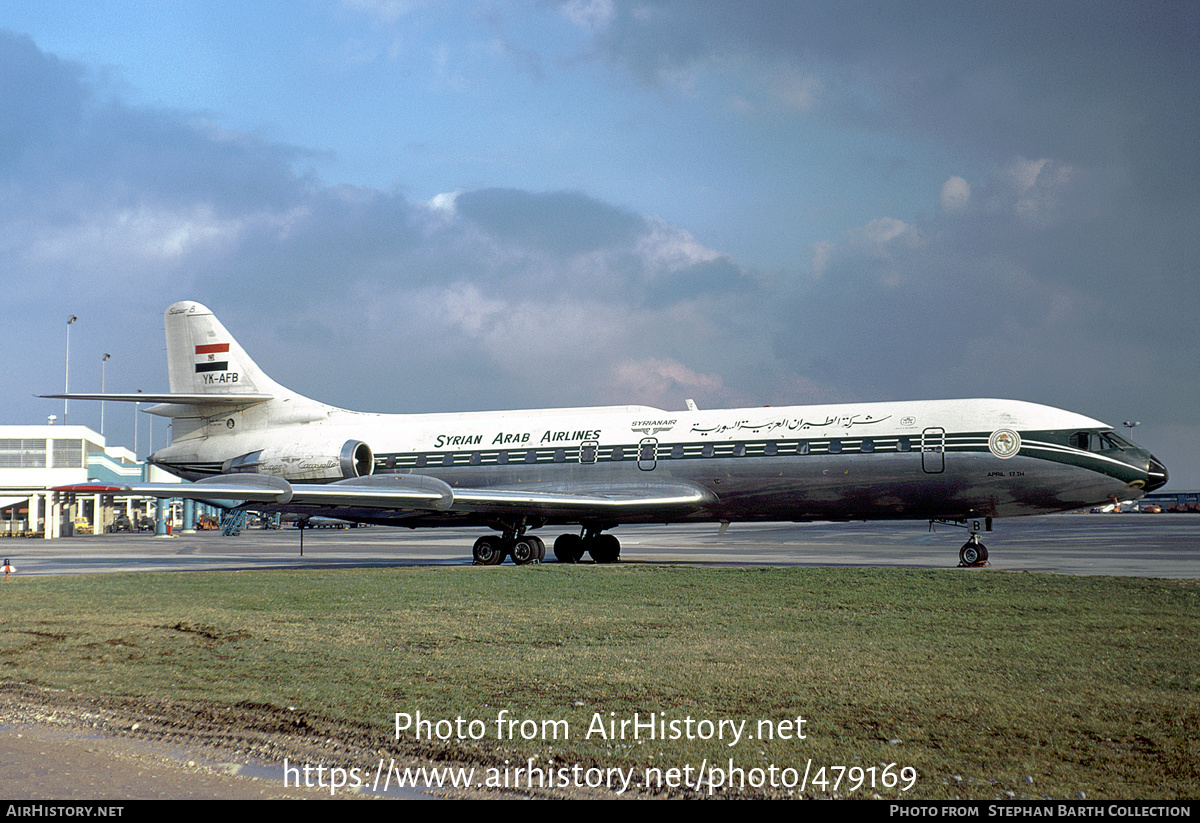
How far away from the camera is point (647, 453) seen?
2516 centimetres

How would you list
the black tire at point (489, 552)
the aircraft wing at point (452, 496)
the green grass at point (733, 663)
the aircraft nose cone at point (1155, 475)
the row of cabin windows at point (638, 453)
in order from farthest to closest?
the black tire at point (489, 552), the row of cabin windows at point (638, 453), the aircraft wing at point (452, 496), the aircraft nose cone at point (1155, 475), the green grass at point (733, 663)

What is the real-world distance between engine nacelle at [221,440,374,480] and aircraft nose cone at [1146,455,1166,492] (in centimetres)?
1960

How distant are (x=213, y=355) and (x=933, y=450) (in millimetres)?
20751

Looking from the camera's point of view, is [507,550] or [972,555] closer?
[972,555]

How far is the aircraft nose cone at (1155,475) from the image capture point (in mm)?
21266

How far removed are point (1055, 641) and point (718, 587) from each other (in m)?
6.66

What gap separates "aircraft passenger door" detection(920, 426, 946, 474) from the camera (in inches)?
871

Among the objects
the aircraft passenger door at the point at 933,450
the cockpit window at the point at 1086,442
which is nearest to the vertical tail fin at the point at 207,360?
the aircraft passenger door at the point at 933,450

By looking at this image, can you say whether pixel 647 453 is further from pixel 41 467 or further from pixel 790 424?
pixel 41 467

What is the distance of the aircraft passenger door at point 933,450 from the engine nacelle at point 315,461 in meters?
15.0

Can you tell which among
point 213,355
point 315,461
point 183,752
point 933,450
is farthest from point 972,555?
point 213,355

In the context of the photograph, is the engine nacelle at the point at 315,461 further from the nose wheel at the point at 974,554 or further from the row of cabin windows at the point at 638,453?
the nose wheel at the point at 974,554
